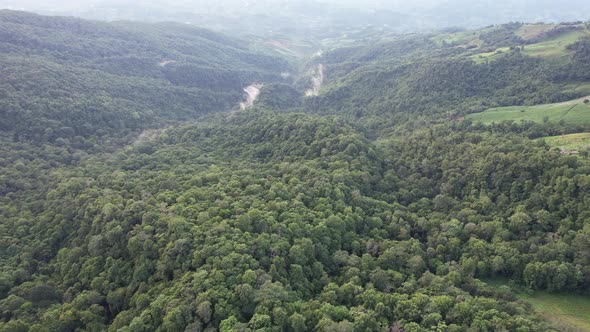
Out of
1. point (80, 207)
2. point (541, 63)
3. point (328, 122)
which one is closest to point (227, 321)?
point (80, 207)

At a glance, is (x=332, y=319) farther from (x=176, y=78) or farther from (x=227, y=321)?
(x=176, y=78)

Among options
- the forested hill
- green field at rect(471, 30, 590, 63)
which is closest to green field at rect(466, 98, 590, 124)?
green field at rect(471, 30, 590, 63)

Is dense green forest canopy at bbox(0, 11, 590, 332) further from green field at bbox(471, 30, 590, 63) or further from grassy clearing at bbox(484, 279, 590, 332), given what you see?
green field at bbox(471, 30, 590, 63)

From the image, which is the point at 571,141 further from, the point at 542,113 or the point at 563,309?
the point at 563,309

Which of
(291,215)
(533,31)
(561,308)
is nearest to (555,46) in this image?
(533,31)

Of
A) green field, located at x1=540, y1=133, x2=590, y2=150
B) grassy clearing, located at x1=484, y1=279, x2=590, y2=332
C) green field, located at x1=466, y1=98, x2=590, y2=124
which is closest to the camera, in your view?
grassy clearing, located at x1=484, y1=279, x2=590, y2=332

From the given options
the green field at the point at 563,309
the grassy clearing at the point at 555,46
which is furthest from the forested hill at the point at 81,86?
the grassy clearing at the point at 555,46
